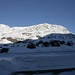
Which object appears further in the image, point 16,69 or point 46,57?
point 46,57

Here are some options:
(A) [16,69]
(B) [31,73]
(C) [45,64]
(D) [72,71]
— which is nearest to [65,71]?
(D) [72,71]

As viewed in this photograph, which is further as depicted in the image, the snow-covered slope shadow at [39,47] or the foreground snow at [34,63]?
the snow-covered slope shadow at [39,47]

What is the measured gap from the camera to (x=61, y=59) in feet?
38.6

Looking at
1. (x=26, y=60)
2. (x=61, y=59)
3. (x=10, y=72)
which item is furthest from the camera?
(x=61, y=59)

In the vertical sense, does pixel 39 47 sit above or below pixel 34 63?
above

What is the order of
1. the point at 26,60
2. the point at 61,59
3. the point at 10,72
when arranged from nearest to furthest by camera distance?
the point at 10,72
the point at 26,60
the point at 61,59

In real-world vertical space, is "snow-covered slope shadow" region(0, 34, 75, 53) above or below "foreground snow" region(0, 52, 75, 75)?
above

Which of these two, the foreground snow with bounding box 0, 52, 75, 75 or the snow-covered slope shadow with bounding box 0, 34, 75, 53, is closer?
the foreground snow with bounding box 0, 52, 75, 75

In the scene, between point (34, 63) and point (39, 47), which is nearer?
point (34, 63)

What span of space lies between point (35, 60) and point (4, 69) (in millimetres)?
1780

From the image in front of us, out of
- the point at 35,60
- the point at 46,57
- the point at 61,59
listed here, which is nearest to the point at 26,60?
the point at 35,60

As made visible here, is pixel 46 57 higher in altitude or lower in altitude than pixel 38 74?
higher

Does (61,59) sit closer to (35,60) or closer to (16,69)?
(35,60)

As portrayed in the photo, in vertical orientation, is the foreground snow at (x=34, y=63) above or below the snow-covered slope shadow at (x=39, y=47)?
below
